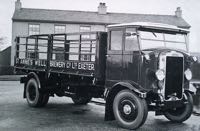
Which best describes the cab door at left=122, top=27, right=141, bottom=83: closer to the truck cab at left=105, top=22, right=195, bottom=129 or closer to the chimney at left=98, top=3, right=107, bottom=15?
the truck cab at left=105, top=22, right=195, bottom=129

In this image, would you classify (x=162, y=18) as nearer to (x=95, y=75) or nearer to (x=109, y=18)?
(x=109, y=18)

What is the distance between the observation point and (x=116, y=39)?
A: 8.76m

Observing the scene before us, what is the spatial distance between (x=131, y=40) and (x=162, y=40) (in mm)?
975

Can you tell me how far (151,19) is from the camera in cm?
3909

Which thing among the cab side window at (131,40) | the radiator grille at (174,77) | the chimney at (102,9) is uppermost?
the chimney at (102,9)

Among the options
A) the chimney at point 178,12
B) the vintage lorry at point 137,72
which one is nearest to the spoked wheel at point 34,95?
the vintage lorry at point 137,72

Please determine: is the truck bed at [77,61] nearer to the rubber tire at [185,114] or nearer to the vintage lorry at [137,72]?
the vintage lorry at [137,72]

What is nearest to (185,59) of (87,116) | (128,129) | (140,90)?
(140,90)

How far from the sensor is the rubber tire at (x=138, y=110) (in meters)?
7.80

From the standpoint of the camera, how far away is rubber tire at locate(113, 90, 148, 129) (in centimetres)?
780

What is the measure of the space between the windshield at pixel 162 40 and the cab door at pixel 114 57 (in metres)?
0.62

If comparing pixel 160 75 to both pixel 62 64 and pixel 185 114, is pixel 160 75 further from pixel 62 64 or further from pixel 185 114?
pixel 62 64

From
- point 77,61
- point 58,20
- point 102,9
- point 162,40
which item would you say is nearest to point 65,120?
point 77,61

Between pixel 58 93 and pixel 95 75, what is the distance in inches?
96.8
